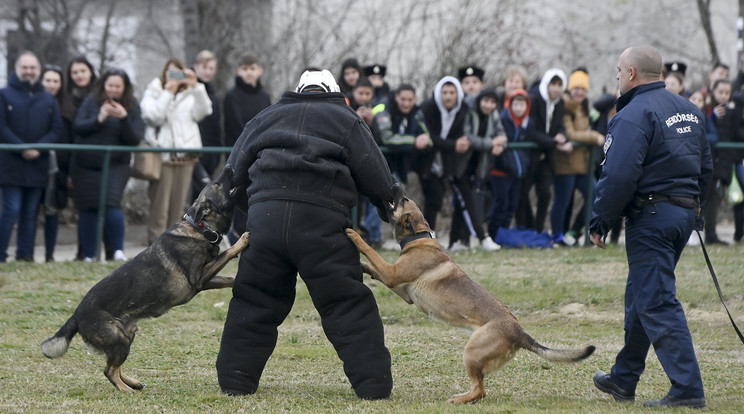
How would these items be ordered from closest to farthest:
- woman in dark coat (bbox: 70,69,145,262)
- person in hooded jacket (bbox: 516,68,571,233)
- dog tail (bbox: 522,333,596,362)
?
dog tail (bbox: 522,333,596,362) < woman in dark coat (bbox: 70,69,145,262) < person in hooded jacket (bbox: 516,68,571,233)

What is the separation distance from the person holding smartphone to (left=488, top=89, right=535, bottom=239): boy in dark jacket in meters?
3.44

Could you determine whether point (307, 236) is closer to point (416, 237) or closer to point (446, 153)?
point (416, 237)

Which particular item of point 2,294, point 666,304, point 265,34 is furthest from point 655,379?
point 265,34

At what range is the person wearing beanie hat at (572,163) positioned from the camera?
1247cm

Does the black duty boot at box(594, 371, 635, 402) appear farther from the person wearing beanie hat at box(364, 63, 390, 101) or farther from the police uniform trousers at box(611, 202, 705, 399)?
the person wearing beanie hat at box(364, 63, 390, 101)

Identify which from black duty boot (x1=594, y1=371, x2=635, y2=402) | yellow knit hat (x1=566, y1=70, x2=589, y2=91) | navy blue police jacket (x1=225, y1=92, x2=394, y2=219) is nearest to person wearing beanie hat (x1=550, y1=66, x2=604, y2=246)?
yellow knit hat (x1=566, y1=70, x2=589, y2=91)

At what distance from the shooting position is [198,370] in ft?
23.4

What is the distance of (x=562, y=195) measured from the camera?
1259 centimetres

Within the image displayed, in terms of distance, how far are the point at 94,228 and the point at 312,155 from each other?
18.3 feet

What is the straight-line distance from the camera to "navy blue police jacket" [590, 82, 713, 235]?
5812 millimetres

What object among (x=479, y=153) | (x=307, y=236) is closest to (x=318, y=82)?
(x=307, y=236)

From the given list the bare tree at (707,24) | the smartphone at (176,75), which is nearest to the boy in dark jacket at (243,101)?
the smartphone at (176,75)

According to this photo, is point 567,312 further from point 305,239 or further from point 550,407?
point 305,239

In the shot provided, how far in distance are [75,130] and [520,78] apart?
521cm
